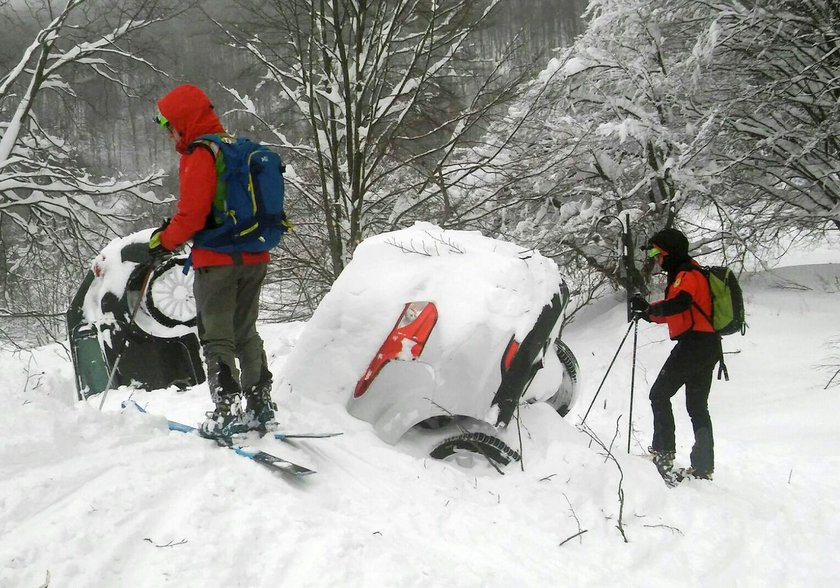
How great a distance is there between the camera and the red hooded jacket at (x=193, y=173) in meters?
2.92

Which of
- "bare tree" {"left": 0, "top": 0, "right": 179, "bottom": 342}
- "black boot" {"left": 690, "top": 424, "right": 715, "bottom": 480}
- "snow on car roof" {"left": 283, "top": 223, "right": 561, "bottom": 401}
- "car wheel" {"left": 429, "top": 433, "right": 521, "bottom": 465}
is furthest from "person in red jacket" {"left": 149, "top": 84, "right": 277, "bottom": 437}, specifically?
"bare tree" {"left": 0, "top": 0, "right": 179, "bottom": 342}

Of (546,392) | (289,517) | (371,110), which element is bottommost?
(546,392)

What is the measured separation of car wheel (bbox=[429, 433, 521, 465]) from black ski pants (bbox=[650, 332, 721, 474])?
5.01 feet

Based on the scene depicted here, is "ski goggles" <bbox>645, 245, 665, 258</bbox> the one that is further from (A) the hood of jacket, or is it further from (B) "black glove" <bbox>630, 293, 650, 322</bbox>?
(A) the hood of jacket

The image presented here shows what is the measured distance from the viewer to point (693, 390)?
425 cm

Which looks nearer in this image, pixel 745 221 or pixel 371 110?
pixel 371 110

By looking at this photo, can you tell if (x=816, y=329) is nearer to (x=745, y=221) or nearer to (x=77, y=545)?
(x=745, y=221)

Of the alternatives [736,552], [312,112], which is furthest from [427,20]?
[736,552]

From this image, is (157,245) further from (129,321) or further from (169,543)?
(169,543)

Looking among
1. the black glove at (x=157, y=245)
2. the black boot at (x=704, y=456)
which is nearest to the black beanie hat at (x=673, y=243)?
the black boot at (x=704, y=456)

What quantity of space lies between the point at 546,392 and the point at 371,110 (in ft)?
15.2

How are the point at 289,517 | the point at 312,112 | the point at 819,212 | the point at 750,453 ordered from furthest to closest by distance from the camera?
the point at 819,212 → the point at 312,112 → the point at 750,453 → the point at 289,517

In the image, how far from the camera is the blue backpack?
3.02m

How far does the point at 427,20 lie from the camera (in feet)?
24.2
